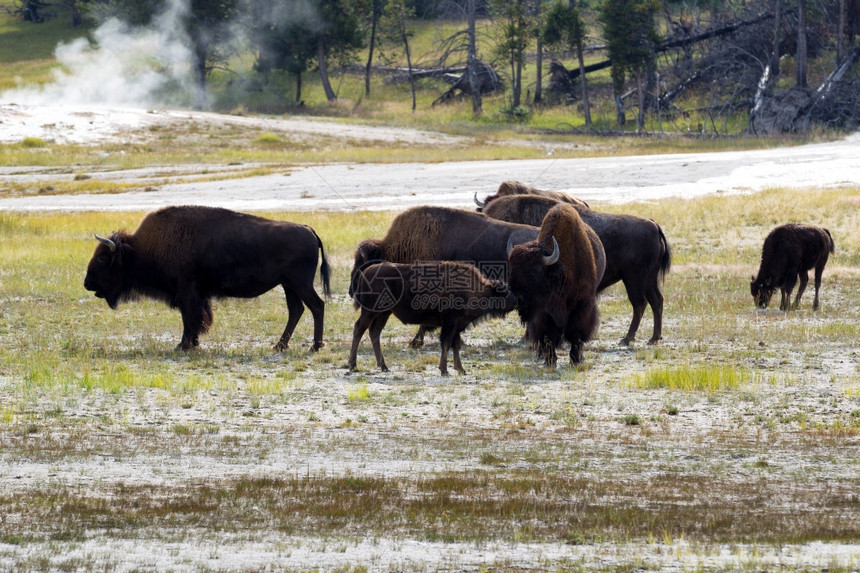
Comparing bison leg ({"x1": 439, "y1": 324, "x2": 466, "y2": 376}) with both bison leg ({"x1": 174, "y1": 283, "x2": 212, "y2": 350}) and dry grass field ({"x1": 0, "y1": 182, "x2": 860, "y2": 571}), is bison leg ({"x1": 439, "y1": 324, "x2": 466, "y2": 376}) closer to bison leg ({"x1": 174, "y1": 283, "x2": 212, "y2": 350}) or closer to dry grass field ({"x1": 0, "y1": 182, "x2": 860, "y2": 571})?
dry grass field ({"x1": 0, "y1": 182, "x2": 860, "y2": 571})

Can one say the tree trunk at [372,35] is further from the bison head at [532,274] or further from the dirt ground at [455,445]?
the bison head at [532,274]

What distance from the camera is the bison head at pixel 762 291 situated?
1551 centimetres

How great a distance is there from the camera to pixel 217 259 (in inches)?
491

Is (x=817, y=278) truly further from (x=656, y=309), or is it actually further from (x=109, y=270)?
(x=109, y=270)

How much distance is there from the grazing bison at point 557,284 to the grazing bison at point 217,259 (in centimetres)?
261

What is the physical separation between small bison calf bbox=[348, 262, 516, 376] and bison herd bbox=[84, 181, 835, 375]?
13 mm

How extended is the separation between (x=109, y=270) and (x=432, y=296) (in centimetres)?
439

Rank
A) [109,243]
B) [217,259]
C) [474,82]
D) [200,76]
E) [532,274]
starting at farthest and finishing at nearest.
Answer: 1. [200,76]
2. [474,82]
3. [109,243]
4. [217,259]
5. [532,274]

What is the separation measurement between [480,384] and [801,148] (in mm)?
32386

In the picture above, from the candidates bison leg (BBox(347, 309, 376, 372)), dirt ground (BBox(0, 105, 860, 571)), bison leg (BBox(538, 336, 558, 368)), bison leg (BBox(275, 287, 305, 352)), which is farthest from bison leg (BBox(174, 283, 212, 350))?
bison leg (BBox(538, 336, 558, 368))

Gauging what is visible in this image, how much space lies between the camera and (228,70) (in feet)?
239

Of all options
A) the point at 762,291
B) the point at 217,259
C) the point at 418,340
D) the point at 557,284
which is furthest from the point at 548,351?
the point at 762,291

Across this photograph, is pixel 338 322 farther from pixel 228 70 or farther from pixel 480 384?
pixel 228 70

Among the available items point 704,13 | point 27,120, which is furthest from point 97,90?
A: point 704,13
